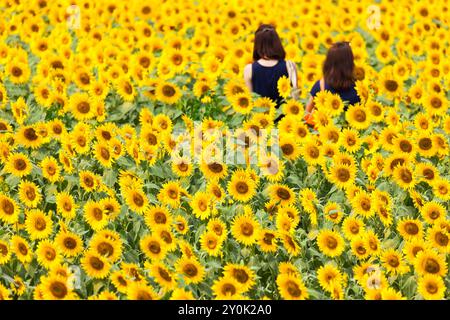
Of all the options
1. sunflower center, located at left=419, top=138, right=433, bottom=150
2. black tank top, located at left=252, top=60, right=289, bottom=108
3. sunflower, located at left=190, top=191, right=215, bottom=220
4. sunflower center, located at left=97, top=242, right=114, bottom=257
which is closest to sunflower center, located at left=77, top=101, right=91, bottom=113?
black tank top, located at left=252, top=60, right=289, bottom=108

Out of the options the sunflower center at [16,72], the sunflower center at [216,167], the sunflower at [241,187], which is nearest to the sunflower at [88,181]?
the sunflower center at [216,167]

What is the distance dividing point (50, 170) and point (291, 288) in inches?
89.1

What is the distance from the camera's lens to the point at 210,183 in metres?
5.43

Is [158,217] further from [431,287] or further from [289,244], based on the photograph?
[431,287]

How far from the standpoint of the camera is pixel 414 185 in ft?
19.1

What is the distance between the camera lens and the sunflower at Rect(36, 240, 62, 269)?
4719 millimetres

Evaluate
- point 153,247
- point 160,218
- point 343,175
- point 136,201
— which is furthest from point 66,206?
point 343,175

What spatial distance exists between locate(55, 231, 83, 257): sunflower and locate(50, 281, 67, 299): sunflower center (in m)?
0.42

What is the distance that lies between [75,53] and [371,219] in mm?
5164

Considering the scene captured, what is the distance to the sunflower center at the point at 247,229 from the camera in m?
5.06

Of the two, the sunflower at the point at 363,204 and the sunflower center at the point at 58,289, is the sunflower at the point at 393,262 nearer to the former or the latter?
the sunflower at the point at 363,204

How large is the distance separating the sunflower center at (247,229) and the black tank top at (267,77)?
2905mm

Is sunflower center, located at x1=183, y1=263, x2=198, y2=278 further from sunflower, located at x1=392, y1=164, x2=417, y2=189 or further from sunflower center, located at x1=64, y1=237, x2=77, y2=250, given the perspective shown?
sunflower, located at x1=392, y1=164, x2=417, y2=189
